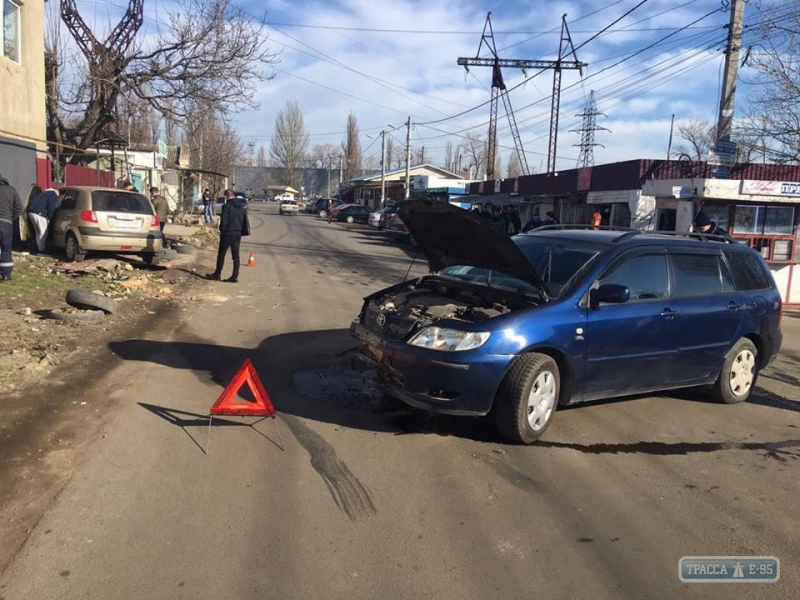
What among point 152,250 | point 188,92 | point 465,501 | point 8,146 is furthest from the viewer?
point 188,92

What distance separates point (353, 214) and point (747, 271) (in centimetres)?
4124

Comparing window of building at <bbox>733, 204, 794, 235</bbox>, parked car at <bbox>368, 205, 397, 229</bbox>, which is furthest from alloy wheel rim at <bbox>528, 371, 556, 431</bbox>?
parked car at <bbox>368, 205, 397, 229</bbox>

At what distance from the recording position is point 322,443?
16.2 feet

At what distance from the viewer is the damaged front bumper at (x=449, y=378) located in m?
4.81

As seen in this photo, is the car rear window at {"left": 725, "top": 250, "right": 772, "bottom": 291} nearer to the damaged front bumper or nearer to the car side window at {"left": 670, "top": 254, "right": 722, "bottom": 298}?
the car side window at {"left": 670, "top": 254, "right": 722, "bottom": 298}

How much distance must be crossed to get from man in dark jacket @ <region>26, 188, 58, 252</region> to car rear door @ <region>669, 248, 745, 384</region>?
12.6 m

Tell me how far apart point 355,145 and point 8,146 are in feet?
295

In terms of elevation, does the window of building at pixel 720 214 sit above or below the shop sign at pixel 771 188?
below

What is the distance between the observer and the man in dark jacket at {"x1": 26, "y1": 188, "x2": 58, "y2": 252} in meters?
13.6

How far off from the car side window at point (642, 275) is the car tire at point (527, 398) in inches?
40.6

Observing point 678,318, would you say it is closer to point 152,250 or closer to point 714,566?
point 714,566

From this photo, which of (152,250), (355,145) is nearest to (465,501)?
(152,250)

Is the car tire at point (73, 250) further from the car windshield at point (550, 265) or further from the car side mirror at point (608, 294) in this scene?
the car side mirror at point (608, 294)

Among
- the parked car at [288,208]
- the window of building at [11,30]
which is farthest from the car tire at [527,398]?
the parked car at [288,208]
